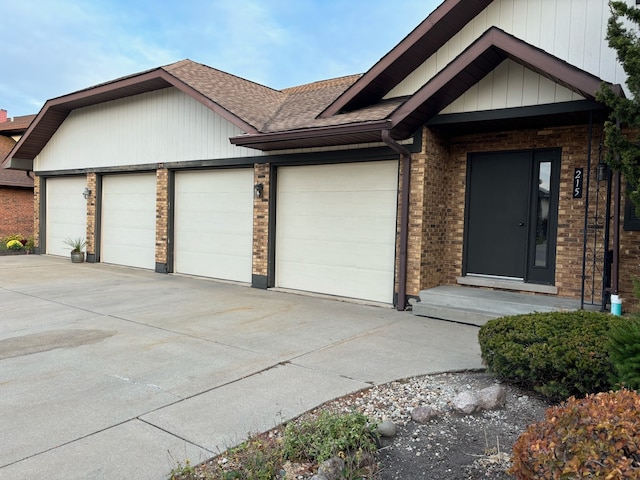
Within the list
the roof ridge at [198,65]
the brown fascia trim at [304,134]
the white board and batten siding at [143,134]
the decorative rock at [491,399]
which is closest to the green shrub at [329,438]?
the decorative rock at [491,399]

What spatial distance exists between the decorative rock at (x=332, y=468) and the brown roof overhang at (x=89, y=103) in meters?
7.39

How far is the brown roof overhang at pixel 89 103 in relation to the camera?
1040 centimetres

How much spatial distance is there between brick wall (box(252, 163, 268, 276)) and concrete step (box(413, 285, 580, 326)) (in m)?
3.69

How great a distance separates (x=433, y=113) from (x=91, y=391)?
618 cm

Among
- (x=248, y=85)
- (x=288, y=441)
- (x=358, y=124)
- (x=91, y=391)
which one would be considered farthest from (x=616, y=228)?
(x=248, y=85)

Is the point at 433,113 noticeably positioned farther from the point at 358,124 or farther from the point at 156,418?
the point at 156,418

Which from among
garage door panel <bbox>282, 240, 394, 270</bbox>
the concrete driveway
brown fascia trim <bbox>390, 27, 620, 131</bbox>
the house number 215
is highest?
brown fascia trim <bbox>390, 27, 620, 131</bbox>

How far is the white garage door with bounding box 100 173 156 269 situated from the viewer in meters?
12.8

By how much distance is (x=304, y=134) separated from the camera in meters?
8.23

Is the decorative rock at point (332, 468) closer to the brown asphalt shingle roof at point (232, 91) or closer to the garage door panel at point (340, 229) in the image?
the garage door panel at point (340, 229)

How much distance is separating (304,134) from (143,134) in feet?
20.4

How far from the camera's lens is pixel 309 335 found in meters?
6.28

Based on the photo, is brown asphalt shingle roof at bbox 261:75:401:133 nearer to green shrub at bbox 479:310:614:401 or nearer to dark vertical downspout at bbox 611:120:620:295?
dark vertical downspout at bbox 611:120:620:295

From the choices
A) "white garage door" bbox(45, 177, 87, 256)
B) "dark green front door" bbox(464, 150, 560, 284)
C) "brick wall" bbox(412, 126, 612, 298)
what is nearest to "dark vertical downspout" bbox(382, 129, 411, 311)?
"brick wall" bbox(412, 126, 612, 298)
